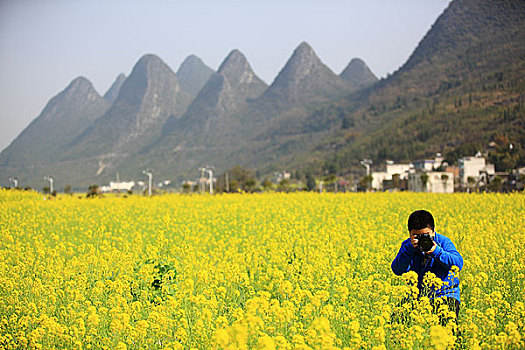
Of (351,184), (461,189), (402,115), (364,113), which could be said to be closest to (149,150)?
(364,113)

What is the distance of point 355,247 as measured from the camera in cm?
785

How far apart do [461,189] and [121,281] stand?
4056cm

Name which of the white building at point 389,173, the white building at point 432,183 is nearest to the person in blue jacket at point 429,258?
the white building at point 432,183

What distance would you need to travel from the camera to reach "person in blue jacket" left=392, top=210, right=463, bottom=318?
4414 mm

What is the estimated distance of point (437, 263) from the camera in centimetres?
456

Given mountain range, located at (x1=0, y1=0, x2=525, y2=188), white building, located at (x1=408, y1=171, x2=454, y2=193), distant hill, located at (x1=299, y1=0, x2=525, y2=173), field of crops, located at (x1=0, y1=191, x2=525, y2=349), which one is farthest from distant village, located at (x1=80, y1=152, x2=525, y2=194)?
field of crops, located at (x1=0, y1=191, x2=525, y2=349)

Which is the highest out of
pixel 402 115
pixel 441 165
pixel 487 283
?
pixel 402 115

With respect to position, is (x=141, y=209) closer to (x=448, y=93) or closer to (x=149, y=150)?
(x=448, y=93)

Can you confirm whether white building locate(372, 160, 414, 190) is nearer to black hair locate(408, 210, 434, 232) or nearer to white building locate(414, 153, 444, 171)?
white building locate(414, 153, 444, 171)

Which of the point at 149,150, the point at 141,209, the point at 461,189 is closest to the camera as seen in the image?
the point at 141,209

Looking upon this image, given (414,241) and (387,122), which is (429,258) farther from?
(387,122)

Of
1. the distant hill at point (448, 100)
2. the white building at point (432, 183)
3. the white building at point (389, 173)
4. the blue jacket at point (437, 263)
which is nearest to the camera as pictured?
the blue jacket at point (437, 263)

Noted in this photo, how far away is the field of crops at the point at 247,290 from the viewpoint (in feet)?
12.6

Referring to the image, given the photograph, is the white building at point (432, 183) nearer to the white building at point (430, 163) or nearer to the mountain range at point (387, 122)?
the white building at point (430, 163)
